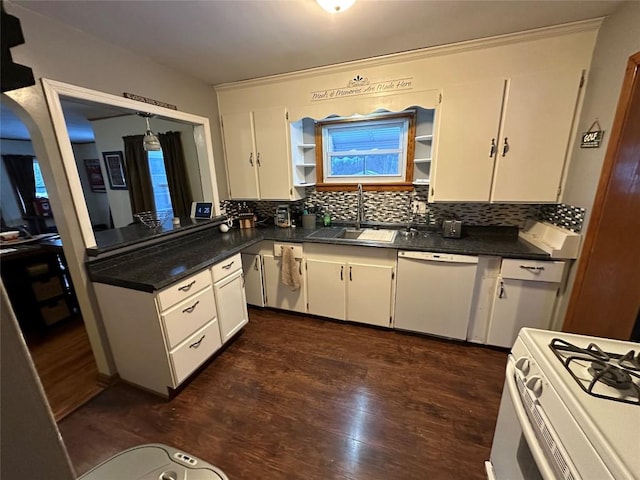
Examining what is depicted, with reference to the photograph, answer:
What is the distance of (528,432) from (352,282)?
1.70m

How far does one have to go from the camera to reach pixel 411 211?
2699mm

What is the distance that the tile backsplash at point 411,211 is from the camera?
7.01 ft

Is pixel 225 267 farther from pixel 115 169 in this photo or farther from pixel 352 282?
pixel 115 169

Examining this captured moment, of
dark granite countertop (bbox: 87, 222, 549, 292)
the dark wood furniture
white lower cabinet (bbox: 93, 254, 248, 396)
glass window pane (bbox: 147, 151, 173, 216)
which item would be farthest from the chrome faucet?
the dark wood furniture

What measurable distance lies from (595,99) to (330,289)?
7.83ft

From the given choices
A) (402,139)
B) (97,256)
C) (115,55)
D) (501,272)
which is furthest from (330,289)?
(115,55)

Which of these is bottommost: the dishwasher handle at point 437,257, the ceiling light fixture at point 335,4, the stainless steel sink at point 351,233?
the dishwasher handle at point 437,257

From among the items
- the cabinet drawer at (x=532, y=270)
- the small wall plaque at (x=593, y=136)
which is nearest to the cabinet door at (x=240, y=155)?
the cabinet drawer at (x=532, y=270)

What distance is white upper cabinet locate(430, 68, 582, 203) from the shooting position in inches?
74.6

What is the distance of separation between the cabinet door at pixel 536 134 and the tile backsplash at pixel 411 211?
250 mm

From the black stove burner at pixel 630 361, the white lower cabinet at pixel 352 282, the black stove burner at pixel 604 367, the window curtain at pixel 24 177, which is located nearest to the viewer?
the black stove burner at pixel 604 367

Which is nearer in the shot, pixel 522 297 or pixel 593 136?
pixel 593 136

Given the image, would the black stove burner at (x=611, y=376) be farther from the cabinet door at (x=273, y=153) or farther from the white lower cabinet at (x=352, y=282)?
the cabinet door at (x=273, y=153)

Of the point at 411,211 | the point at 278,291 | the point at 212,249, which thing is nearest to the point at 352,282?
the point at 278,291
